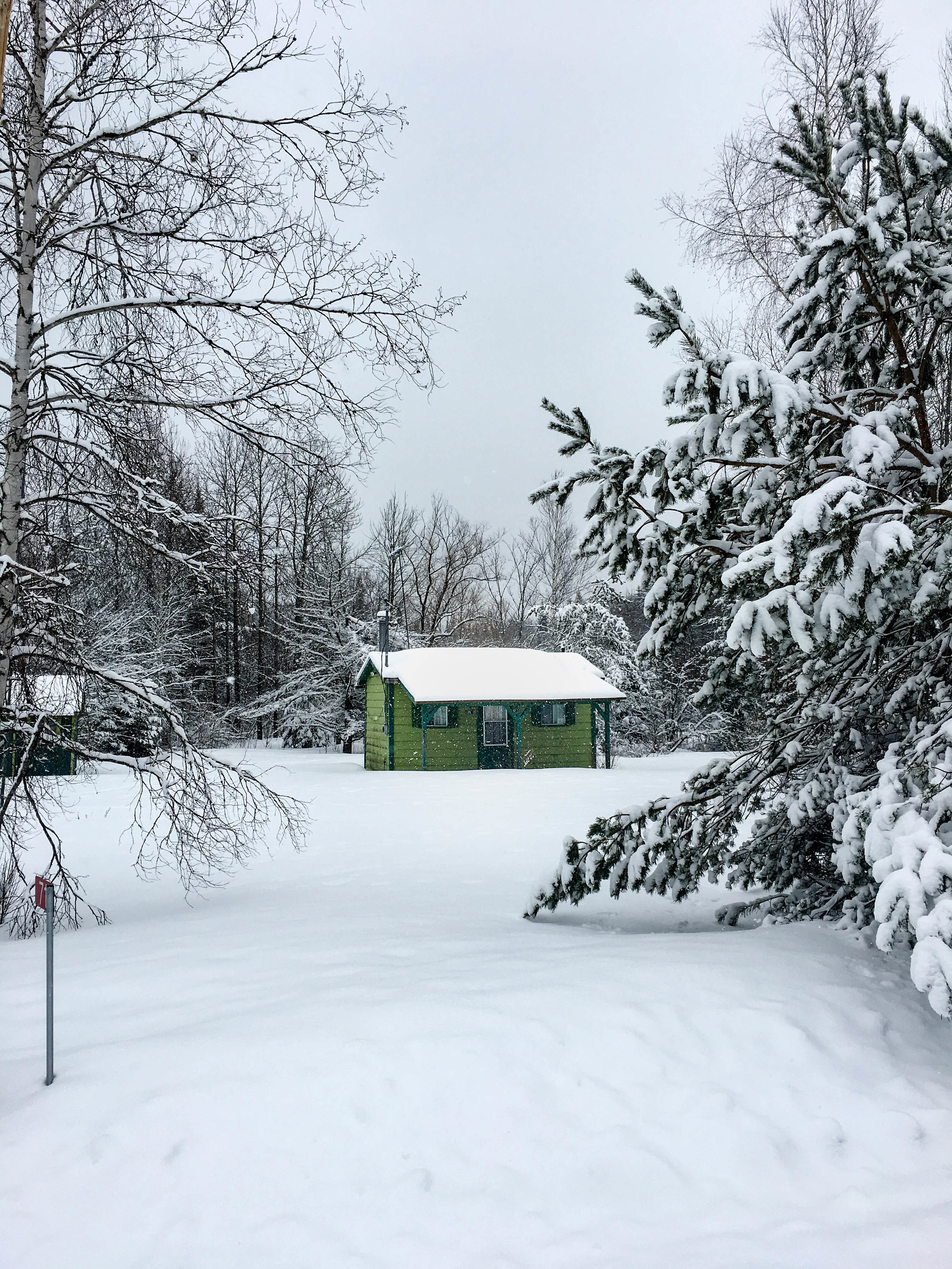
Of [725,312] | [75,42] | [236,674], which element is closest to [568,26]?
[725,312]

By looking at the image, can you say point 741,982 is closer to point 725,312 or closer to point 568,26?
point 568,26

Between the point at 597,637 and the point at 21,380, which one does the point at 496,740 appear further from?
the point at 21,380

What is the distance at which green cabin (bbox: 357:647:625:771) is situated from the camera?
853 inches

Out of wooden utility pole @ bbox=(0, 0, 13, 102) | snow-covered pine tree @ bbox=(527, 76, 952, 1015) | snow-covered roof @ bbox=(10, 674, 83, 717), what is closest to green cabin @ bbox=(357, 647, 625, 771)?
snow-covered roof @ bbox=(10, 674, 83, 717)

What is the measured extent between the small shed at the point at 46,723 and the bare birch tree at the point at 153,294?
0.30ft

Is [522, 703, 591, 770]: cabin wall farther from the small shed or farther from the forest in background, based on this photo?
the small shed

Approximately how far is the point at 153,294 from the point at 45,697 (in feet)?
10.7

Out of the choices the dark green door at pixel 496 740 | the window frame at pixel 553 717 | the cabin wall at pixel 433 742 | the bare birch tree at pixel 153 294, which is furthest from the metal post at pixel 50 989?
the window frame at pixel 553 717

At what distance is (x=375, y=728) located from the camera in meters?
23.9

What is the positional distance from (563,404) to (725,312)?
28.1 ft

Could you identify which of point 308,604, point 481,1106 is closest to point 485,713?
point 308,604

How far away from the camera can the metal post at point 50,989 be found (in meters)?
3.55

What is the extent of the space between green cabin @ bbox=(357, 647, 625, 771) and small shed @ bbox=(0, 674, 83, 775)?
14133mm

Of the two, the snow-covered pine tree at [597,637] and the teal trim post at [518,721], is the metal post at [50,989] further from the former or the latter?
the snow-covered pine tree at [597,637]
